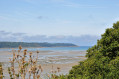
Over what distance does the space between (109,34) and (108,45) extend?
19.6 inches

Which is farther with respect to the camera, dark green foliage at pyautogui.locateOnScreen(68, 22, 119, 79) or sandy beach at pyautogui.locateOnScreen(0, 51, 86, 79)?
sandy beach at pyautogui.locateOnScreen(0, 51, 86, 79)

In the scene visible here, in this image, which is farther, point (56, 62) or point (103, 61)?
point (56, 62)

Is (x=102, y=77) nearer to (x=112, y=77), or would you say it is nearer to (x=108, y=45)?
(x=112, y=77)

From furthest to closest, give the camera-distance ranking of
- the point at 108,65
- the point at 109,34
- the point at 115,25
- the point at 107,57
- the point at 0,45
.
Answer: the point at 0,45 < the point at 115,25 < the point at 109,34 < the point at 107,57 < the point at 108,65

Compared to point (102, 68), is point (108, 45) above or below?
above

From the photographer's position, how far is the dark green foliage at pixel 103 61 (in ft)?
17.9

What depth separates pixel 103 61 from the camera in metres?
6.16

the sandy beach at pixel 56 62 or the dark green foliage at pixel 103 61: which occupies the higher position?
the dark green foliage at pixel 103 61

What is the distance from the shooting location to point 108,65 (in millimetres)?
5836

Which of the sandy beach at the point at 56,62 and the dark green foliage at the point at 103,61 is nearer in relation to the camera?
the dark green foliage at the point at 103,61

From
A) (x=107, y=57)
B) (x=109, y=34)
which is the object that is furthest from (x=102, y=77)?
(x=109, y=34)

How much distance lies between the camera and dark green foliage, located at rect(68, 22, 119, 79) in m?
5.46

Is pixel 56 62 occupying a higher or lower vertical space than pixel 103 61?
lower

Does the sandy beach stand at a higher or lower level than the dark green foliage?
lower
